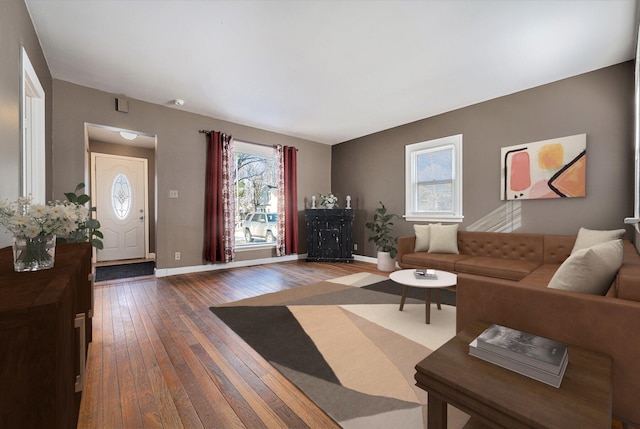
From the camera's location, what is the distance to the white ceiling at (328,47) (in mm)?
2262

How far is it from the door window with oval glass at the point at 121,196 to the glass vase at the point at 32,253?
18.1 feet

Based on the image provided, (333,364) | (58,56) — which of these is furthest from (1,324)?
(58,56)

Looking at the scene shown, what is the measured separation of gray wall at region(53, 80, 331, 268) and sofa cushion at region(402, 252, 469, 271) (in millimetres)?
3014

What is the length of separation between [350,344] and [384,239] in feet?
10.1

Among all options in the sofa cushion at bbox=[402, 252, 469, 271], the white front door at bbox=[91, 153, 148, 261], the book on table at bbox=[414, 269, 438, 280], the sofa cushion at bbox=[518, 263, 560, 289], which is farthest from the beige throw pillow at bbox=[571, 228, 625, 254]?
the white front door at bbox=[91, 153, 148, 261]

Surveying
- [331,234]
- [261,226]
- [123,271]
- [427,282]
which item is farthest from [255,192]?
[427,282]

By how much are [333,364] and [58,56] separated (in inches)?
164

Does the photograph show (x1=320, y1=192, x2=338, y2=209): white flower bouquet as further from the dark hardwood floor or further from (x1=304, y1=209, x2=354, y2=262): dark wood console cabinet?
the dark hardwood floor

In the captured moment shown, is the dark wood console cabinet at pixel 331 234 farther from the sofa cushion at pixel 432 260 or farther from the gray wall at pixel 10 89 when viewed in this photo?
the gray wall at pixel 10 89

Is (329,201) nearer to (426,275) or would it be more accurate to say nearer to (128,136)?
(426,275)

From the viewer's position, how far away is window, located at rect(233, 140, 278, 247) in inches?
212

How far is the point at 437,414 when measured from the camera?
3.27 feet

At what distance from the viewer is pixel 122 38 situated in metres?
2.65

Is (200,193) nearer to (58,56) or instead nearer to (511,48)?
(58,56)
